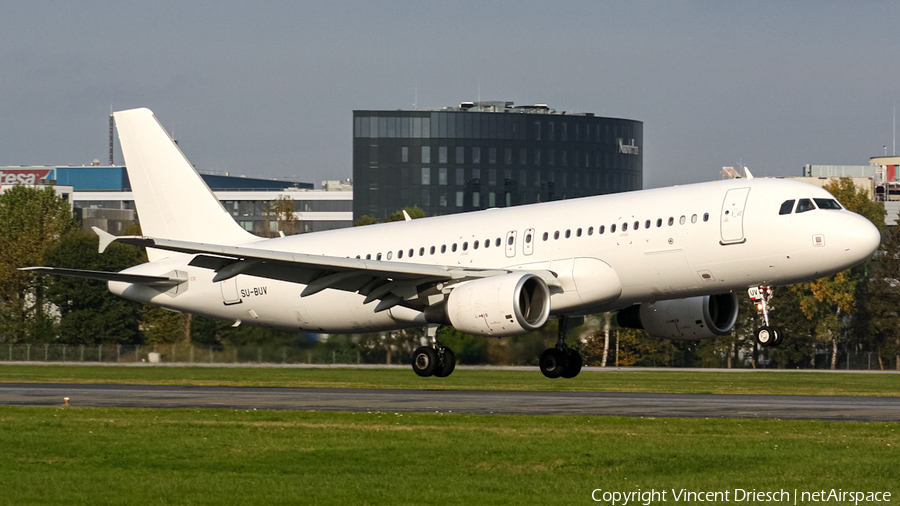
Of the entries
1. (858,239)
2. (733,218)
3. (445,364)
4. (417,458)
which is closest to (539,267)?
(445,364)

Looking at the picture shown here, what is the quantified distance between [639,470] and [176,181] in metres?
31.1

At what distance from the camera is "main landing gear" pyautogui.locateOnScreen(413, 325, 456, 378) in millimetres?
38594

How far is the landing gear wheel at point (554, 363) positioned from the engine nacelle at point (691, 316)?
113 inches

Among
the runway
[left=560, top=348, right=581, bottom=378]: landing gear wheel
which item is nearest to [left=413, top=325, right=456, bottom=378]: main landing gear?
the runway

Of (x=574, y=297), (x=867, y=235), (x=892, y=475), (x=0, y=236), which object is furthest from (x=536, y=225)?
(x=0, y=236)

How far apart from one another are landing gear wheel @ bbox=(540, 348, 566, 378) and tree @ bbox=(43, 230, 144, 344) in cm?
3956

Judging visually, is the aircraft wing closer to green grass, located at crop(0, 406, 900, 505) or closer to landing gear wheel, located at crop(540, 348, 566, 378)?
landing gear wheel, located at crop(540, 348, 566, 378)

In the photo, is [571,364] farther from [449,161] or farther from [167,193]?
[449,161]

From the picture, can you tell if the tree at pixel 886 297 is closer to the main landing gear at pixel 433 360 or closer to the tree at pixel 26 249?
the tree at pixel 26 249

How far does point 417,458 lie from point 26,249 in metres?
91.5

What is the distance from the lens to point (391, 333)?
56.2 metres

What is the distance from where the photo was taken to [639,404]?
102 feet

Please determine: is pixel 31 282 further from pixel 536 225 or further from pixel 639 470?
pixel 639 470

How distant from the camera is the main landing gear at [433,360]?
38594mm
